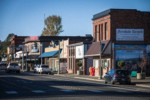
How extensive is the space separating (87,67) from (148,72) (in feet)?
41.5

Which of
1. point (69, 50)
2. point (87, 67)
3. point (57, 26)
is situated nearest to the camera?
point (87, 67)

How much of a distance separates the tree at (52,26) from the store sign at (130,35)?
6244cm

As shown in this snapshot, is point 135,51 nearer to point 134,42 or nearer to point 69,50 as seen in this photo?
point 134,42

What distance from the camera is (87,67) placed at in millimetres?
66438

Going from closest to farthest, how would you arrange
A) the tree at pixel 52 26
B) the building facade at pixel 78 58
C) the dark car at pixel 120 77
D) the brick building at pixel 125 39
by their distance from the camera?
the dark car at pixel 120 77
the brick building at pixel 125 39
the building facade at pixel 78 58
the tree at pixel 52 26

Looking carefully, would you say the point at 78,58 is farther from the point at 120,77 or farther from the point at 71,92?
the point at 71,92

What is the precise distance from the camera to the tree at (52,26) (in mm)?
118481

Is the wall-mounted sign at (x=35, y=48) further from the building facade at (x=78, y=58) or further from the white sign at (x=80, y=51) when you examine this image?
the white sign at (x=80, y=51)

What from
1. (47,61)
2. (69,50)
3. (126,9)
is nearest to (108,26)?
(126,9)

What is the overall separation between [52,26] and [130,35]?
64.5 metres

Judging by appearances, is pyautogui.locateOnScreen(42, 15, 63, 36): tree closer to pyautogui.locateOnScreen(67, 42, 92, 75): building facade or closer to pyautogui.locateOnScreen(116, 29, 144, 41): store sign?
pyautogui.locateOnScreen(67, 42, 92, 75): building facade

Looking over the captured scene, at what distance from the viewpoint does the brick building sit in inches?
2208

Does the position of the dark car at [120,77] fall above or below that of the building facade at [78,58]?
below

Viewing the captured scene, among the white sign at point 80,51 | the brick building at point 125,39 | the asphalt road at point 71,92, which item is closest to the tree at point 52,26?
the white sign at point 80,51
